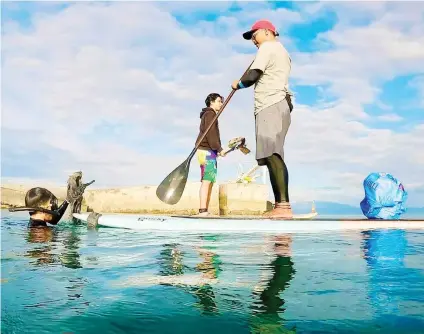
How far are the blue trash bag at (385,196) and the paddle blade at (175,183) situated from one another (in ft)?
10.5

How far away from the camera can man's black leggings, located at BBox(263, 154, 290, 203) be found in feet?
20.3

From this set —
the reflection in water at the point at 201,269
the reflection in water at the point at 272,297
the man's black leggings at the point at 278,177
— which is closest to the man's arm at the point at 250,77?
the man's black leggings at the point at 278,177

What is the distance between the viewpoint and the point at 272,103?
257 inches

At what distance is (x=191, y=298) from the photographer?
6.86 ft

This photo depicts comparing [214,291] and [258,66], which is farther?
[258,66]

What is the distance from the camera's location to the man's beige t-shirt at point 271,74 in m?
6.51

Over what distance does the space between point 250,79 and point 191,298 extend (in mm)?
4877

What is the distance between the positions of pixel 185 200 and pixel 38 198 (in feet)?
31.7

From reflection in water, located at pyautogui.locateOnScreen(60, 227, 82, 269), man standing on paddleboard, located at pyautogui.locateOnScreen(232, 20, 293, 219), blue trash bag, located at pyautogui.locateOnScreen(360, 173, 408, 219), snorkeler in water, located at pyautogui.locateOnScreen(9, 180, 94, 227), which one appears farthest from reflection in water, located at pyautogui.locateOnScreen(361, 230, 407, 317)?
snorkeler in water, located at pyautogui.locateOnScreen(9, 180, 94, 227)

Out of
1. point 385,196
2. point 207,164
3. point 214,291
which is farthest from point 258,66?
point 214,291

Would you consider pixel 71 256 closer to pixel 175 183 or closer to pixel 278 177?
pixel 278 177

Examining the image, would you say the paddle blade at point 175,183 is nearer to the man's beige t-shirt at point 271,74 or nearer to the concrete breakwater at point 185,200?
the man's beige t-shirt at point 271,74

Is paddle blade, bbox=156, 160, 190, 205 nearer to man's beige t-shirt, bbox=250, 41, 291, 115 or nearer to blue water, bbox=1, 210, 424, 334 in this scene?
man's beige t-shirt, bbox=250, 41, 291, 115

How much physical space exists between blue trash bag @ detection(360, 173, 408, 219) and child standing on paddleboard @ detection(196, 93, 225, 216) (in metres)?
2.68
